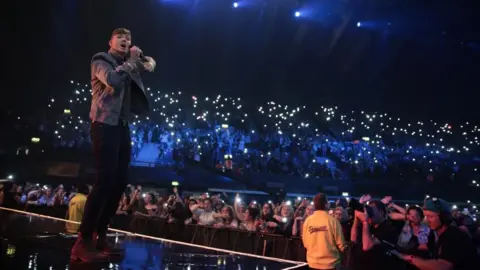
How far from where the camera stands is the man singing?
2520mm

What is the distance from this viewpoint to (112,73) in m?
2.49

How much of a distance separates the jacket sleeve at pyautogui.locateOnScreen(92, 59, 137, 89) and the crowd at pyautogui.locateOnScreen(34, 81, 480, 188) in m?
20.3

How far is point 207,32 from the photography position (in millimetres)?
23203

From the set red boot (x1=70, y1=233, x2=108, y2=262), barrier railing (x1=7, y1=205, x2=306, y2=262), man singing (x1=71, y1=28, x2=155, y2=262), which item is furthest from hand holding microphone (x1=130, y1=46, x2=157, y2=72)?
barrier railing (x1=7, y1=205, x2=306, y2=262)

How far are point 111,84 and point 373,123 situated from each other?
32569 millimetres

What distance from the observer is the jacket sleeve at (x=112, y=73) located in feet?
8.15

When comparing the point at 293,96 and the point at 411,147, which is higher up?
the point at 293,96

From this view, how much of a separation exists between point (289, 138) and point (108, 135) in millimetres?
27064

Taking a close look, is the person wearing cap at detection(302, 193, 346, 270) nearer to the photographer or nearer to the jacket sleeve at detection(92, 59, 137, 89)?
the photographer

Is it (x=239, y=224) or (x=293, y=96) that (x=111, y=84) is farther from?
(x=293, y=96)

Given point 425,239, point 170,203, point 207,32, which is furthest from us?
point 207,32

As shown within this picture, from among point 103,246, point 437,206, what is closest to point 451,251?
point 437,206

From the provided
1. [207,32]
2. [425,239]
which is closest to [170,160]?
[207,32]

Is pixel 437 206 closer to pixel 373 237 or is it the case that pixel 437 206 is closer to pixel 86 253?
pixel 373 237
